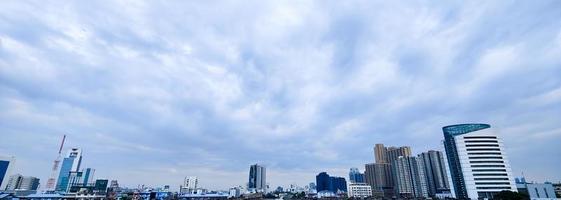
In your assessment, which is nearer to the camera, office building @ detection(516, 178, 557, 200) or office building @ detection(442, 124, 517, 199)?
office building @ detection(516, 178, 557, 200)

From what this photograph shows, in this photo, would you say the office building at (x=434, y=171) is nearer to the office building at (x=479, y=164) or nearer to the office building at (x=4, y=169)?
the office building at (x=479, y=164)

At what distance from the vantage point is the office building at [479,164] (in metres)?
117

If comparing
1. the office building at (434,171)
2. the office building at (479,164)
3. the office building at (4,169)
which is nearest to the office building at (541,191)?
the office building at (479,164)

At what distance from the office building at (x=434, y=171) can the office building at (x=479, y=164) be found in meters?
56.5

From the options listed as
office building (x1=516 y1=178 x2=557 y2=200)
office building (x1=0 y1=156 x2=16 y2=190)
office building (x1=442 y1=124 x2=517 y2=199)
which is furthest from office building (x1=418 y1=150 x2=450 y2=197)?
office building (x1=0 y1=156 x2=16 y2=190)

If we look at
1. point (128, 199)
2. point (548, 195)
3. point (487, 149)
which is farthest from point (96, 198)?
point (548, 195)

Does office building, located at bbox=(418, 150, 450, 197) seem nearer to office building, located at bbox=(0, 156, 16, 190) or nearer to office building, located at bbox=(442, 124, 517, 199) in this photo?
office building, located at bbox=(442, 124, 517, 199)

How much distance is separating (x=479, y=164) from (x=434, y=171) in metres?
73.6

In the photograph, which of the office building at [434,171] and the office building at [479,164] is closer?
the office building at [479,164]

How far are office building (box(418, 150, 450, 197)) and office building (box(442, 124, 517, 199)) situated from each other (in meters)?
56.5

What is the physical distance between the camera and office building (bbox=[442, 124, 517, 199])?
117456 millimetres

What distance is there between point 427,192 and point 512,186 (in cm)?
7685

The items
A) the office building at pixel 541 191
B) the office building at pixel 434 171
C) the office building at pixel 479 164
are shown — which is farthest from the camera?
the office building at pixel 434 171

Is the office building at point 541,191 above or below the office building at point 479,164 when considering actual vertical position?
below
